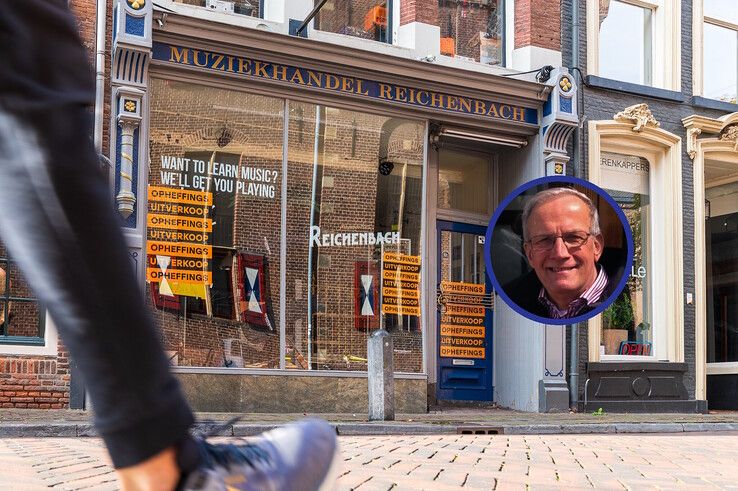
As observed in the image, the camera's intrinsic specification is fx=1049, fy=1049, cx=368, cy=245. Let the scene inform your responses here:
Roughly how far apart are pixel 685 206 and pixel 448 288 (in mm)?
4219

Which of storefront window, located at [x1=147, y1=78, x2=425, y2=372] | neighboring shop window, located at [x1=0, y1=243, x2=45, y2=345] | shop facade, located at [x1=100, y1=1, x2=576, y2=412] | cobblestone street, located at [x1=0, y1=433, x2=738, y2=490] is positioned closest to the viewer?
cobblestone street, located at [x1=0, y1=433, x2=738, y2=490]

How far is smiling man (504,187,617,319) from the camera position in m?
13.9

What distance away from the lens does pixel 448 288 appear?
14.8 meters

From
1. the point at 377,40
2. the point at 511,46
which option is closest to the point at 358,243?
the point at 377,40

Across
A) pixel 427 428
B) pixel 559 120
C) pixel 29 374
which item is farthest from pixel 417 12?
pixel 29 374

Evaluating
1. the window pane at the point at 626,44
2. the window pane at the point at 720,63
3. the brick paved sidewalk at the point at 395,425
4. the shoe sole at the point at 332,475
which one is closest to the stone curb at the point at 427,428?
the brick paved sidewalk at the point at 395,425

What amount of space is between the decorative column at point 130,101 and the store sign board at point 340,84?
0.93 feet

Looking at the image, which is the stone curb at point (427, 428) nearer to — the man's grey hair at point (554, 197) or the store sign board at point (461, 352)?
the man's grey hair at point (554, 197)

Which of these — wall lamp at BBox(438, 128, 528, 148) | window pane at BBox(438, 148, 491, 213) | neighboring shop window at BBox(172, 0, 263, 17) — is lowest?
window pane at BBox(438, 148, 491, 213)

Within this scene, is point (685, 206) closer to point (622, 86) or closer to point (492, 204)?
point (622, 86)

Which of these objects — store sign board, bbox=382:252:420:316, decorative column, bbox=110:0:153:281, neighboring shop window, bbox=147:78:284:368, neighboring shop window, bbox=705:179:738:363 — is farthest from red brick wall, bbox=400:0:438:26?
neighboring shop window, bbox=705:179:738:363

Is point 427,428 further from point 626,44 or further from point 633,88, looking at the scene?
point 626,44

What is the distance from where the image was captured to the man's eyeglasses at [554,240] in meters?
14.2

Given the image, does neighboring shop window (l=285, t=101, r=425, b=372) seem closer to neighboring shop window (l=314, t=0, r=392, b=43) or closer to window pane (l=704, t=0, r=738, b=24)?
neighboring shop window (l=314, t=0, r=392, b=43)
